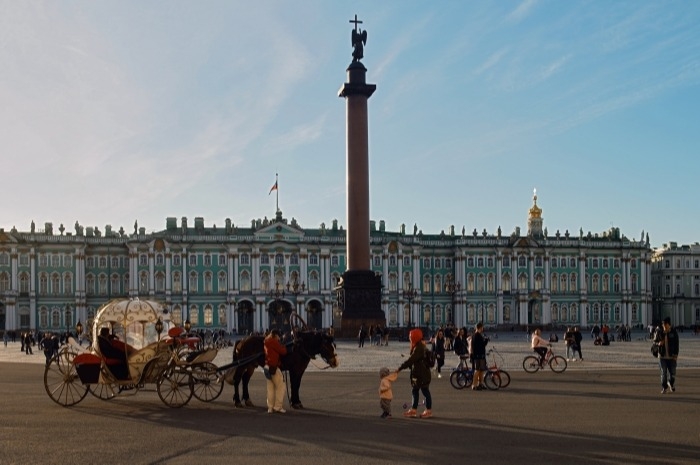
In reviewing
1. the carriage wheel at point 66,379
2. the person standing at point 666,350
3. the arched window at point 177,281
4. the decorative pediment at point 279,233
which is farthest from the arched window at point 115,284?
the person standing at point 666,350

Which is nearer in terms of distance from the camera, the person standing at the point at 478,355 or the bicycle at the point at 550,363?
the person standing at the point at 478,355

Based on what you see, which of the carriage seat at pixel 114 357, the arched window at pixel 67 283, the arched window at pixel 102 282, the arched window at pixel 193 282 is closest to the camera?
the carriage seat at pixel 114 357

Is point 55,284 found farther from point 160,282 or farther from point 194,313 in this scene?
point 194,313

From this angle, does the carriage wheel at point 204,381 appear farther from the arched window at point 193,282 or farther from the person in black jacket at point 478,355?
the arched window at point 193,282

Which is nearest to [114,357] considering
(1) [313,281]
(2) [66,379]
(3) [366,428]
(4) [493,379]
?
(2) [66,379]

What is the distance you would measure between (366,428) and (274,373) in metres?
2.79

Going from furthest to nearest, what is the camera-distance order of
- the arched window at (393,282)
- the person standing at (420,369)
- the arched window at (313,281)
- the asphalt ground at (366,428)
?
the arched window at (393,282)
the arched window at (313,281)
the person standing at (420,369)
the asphalt ground at (366,428)

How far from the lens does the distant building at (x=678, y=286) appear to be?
123750 millimetres

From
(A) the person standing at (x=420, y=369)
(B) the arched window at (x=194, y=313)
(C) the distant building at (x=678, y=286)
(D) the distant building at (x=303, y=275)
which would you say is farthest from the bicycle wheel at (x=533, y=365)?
(C) the distant building at (x=678, y=286)

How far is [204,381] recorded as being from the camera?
19.2 metres

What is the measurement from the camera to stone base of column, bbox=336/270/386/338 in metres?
51.8

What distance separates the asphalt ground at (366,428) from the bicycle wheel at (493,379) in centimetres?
37

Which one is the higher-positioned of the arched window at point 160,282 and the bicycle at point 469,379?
the arched window at point 160,282

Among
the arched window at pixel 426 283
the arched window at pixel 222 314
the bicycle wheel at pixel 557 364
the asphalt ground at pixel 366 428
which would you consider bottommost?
the arched window at pixel 222 314
